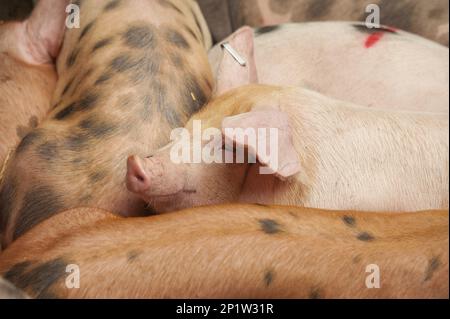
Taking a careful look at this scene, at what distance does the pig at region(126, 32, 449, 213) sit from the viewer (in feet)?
3.77

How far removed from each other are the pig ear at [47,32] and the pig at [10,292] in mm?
917

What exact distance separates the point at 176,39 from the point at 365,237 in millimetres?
691

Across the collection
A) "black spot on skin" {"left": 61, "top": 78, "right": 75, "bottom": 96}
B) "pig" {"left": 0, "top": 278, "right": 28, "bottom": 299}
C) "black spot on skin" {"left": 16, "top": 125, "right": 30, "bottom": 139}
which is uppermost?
"black spot on skin" {"left": 61, "top": 78, "right": 75, "bottom": 96}

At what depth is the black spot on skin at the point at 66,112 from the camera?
1.46m

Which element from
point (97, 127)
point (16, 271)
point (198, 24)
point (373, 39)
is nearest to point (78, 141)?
point (97, 127)

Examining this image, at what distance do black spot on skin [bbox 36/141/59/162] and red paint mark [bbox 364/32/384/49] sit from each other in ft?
2.36

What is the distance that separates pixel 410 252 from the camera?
38.1 inches

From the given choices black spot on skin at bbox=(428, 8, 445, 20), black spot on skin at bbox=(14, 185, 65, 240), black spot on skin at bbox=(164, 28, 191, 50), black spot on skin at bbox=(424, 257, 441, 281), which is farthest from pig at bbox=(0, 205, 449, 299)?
black spot on skin at bbox=(428, 8, 445, 20)

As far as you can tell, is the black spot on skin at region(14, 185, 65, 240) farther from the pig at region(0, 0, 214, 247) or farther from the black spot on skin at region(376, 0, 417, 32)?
the black spot on skin at region(376, 0, 417, 32)

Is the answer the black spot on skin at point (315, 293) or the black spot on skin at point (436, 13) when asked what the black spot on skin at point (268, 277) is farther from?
the black spot on skin at point (436, 13)

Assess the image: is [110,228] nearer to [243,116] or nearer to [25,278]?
[25,278]

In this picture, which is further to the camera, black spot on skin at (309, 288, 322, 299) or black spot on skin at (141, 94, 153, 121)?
black spot on skin at (141, 94, 153, 121)
